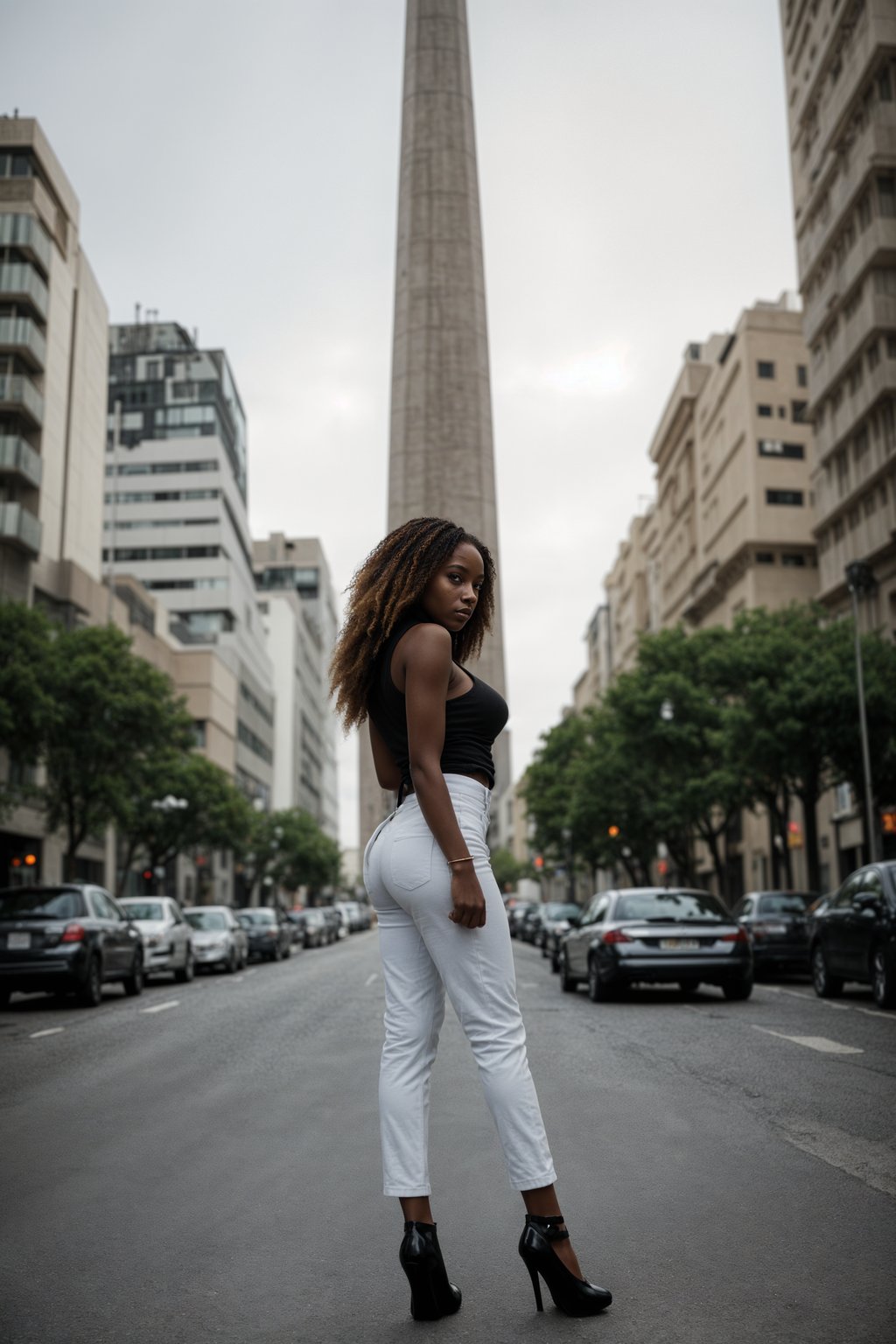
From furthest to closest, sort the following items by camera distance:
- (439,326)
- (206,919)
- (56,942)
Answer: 1. (439,326)
2. (206,919)
3. (56,942)

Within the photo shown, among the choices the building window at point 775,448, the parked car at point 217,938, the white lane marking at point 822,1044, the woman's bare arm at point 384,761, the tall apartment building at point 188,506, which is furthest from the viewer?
the tall apartment building at point 188,506

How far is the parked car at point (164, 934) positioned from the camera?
79.9ft

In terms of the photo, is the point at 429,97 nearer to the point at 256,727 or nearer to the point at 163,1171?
the point at 256,727

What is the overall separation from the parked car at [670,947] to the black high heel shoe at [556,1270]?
42.2ft

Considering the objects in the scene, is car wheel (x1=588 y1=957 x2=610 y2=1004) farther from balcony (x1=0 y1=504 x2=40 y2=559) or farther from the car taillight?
balcony (x1=0 y1=504 x2=40 y2=559)

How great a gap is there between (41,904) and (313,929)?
127ft

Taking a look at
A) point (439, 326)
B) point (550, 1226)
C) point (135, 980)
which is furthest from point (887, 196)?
point (550, 1226)

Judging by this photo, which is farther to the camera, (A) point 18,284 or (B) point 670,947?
(A) point 18,284

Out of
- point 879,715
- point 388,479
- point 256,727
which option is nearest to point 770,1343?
point 879,715

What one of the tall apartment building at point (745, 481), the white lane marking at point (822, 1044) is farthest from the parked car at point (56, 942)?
the tall apartment building at point (745, 481)

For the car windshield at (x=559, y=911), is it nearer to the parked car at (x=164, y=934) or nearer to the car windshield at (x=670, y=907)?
the parked car at (x=164, y=934)

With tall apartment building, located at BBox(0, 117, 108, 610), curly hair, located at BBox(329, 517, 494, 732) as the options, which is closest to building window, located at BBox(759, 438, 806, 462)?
tall apartment building, located at BBox(0, 117, 108, 610)

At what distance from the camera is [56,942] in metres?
17.8

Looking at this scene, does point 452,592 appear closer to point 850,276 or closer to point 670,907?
point 670,907
